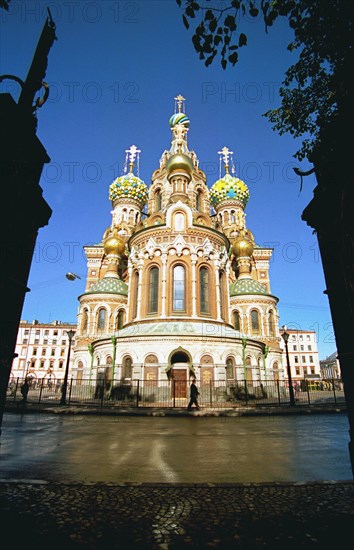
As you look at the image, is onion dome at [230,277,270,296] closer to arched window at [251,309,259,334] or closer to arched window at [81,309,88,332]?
arched window at [251,309,259,334]

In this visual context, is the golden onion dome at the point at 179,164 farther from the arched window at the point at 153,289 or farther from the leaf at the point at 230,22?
the leaf at the point at 230,22

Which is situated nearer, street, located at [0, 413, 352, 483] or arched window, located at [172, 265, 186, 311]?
street, located at [0, 413, 352, 483]

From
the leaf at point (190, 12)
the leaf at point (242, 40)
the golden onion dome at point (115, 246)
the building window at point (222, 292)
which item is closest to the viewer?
the leaf at point (190, 12)

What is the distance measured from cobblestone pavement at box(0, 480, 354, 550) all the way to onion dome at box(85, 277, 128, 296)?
31509 millimetres

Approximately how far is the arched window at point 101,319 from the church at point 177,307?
0.08 meters

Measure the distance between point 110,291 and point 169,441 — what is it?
2795 cm

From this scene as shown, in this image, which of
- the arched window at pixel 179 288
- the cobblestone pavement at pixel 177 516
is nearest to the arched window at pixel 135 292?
the arched window at pixel 179 288

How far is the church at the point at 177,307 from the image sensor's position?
23.7m

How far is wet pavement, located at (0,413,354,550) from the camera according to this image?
3.11m

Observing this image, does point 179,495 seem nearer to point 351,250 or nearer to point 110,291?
point 351,250

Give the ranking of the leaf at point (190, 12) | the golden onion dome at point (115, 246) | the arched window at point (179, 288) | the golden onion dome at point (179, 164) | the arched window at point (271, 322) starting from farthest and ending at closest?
the golden onion dome at point (115, 246) → the arched window at point (271, 322) → the golden onion dome at point (179, 164) → the arched window at point (179, 288) → the leaf at point (190, 12)

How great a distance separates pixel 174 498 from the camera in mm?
4246

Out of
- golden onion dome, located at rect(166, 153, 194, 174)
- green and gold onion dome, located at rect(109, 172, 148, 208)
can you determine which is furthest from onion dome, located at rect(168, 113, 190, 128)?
golden onion dome, located at rect(166, 153, 194, 174)

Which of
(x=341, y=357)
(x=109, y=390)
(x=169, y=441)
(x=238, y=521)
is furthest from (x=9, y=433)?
(x=109, y=390)
